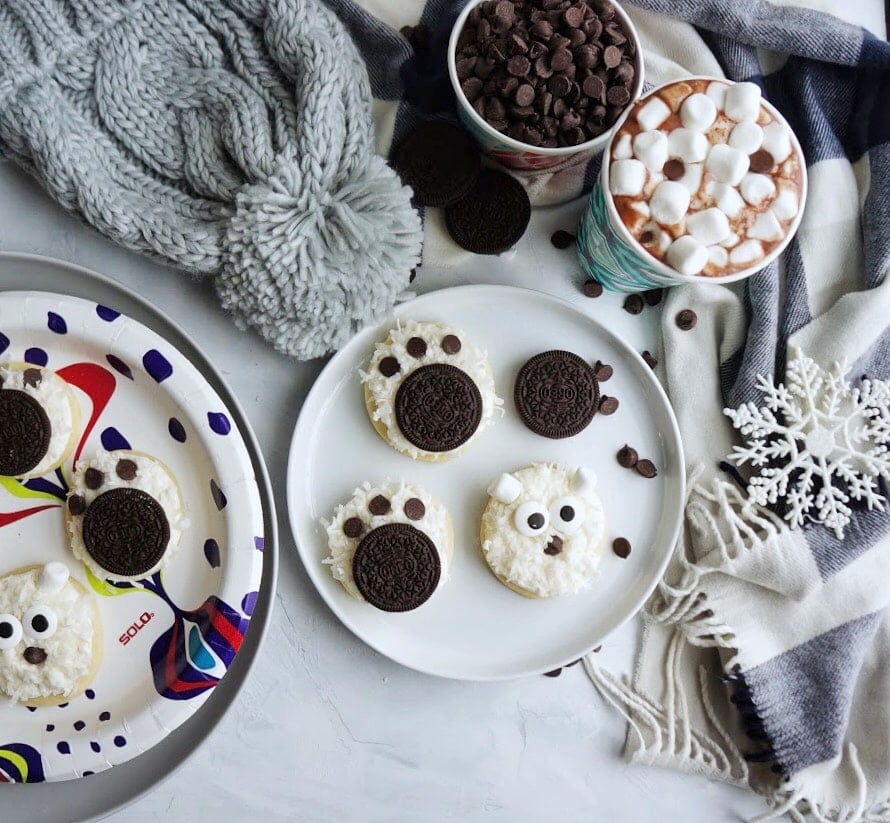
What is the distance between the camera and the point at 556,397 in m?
1.10

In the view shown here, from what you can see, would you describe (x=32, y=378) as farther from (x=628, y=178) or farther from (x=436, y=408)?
(x=628, y=178)

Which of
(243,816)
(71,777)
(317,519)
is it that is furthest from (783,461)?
(71,777)

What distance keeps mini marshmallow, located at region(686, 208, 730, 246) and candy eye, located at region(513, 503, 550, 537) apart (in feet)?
1.26

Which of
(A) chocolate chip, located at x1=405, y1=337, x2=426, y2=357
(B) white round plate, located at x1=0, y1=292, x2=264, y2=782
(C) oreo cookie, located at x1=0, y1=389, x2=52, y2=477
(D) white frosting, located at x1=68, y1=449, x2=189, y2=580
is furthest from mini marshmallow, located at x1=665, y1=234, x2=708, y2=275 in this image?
(C) oreo cookie, located at x1=0, y1=389, x2=52, y2=477

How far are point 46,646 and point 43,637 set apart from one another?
0.01 meters

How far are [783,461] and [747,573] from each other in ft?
0.53

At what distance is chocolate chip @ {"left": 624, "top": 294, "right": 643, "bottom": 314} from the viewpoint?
3.79ft

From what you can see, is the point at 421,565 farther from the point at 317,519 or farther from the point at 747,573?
the point at 747,573

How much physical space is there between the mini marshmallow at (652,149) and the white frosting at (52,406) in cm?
75

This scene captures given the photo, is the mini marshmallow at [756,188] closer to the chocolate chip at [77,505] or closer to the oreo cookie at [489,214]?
the oreo cookie at [489,214]

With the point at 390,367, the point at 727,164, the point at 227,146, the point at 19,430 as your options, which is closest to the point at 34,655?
the point at 19,430

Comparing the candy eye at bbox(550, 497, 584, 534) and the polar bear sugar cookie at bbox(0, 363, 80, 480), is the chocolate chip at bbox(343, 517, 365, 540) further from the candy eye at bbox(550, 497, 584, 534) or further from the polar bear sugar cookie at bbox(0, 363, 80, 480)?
the polar bear sugar cookie at bbox(0, 363, 80, 480)

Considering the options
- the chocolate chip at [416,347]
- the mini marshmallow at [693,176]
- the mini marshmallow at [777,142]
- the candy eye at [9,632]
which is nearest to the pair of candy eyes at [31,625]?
the candy eye at [9,632]

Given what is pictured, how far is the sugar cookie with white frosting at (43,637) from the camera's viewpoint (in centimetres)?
100
